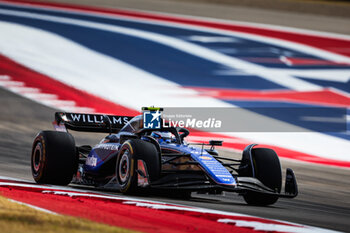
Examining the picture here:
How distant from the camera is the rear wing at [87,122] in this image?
10734 mm

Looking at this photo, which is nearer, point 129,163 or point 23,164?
point 129,163

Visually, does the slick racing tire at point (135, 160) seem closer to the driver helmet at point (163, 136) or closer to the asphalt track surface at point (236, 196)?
the asphalt track surface at point (236, 196)

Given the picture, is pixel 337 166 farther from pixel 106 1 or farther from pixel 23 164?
pixel 106 1

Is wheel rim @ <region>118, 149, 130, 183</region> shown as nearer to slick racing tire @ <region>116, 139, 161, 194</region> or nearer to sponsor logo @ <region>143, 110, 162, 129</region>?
slick racing tire @ <region>116, 139, 161, 194</region>

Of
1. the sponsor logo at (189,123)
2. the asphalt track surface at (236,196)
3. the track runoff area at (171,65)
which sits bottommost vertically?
the asphalt track surface at (236,196)

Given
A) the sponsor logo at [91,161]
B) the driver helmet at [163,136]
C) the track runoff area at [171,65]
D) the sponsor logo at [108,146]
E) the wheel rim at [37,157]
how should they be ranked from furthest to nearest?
the track runoff area at [171,65], the wheel rim at [37,157], the sponsor logo at [91,161], the sponsor logo at [108,146], the driver helmet at [163,136]

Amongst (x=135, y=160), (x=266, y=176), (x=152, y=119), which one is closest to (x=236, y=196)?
(x=266, y=176)

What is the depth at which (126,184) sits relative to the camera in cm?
862

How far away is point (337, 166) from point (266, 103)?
4.64 meters

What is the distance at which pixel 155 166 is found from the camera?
8.50 meters

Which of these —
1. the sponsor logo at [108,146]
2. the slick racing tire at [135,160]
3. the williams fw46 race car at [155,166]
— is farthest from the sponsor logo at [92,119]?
the slick racing tire at [135,160]

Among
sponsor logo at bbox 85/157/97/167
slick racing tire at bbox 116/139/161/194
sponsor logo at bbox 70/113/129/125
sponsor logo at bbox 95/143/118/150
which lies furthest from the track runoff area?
slick racing tire at bbox 116/139/161/194

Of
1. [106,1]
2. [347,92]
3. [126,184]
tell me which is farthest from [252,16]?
[126,184]

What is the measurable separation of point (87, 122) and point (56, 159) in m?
1.37
